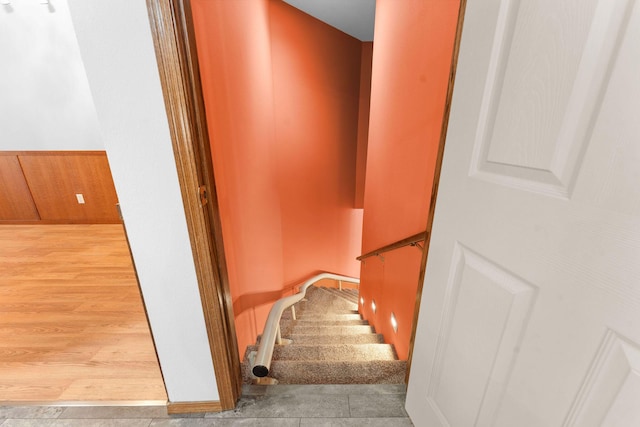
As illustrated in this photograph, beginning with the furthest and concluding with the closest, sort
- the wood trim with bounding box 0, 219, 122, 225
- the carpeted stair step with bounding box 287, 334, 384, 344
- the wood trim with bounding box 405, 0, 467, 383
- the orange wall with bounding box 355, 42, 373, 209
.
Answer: the orange wall with bounding box 355, 42, 373, 209
the wood trim with bounding box 0, 219, 122, 225
the carpeted stair step with bounding box 287, 334, 384, 344
the wood trim with bounding box 405, 0, 467, 383

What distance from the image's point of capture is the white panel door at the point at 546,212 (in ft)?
1.47

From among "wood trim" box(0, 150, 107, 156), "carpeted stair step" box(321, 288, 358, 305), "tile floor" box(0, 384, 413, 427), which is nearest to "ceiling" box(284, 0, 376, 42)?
"wood trim" box(0, 150, 107, 156)

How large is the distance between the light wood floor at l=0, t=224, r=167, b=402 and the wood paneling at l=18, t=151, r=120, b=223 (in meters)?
0.61

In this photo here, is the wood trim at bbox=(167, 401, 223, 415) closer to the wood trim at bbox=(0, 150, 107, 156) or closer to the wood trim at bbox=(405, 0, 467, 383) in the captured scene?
the wood trim at bbox=(405, 0, 467, 383)

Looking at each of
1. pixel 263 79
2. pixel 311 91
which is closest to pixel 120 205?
pixel 263 79

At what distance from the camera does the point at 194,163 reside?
85cm

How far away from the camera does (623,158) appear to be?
0.44m

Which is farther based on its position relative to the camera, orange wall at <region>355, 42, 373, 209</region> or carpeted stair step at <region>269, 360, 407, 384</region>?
orange wall at <region>355, 42, 373, 209</region>

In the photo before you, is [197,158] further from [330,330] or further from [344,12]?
[344,12]

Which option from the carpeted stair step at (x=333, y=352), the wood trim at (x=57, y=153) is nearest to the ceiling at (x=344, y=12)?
the wood trim at (x=57, y=153)

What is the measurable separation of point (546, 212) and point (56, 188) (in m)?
4.58

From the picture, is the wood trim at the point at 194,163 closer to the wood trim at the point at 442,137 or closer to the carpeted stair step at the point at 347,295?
the wood trim at the point at 442,137

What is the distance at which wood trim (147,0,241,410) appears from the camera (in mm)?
736

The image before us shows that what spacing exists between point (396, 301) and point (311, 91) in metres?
2.55
